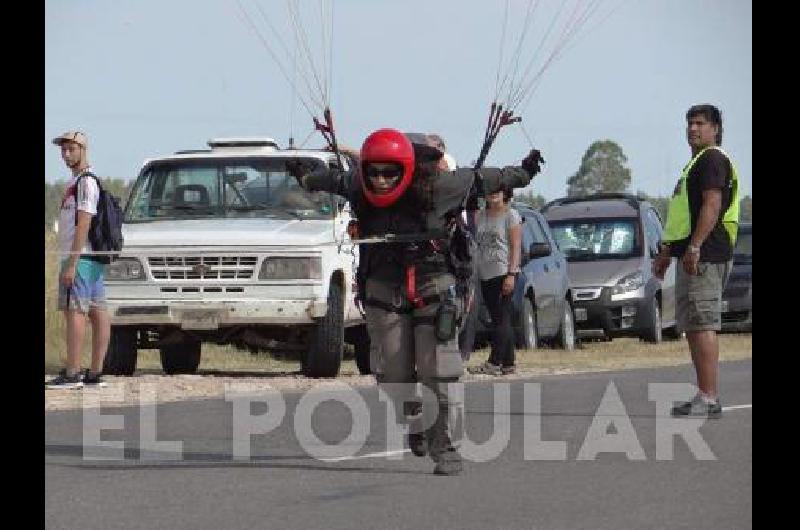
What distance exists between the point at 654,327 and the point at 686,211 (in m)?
14.0

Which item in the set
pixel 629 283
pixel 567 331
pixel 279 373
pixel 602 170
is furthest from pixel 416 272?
pixel 602 170

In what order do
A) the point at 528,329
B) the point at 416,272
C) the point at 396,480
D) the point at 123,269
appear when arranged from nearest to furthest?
the point at 396,480 < the point at 416,272 < the point at 123,269 < the point at 528,329

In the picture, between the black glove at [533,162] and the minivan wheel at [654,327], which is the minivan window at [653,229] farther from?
the black glove at [533,162]

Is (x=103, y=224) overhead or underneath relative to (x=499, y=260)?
overhead

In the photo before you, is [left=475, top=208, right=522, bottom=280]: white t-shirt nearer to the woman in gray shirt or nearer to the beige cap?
the woman in gray shirt

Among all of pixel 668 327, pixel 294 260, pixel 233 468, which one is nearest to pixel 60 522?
pixel 233 468

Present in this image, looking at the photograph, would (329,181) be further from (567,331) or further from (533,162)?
(567,331)

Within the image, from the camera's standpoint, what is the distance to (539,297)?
2405 centimetres

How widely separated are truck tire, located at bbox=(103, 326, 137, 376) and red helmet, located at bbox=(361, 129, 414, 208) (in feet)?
28.5

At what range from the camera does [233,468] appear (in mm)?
11375

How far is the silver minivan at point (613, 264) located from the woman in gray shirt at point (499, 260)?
761 cm

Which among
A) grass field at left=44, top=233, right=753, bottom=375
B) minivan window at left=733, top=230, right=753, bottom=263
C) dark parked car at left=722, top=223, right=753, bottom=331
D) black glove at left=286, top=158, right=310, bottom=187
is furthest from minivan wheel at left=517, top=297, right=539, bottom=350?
black glove at left=286, top=158, right=310, bottom=187
